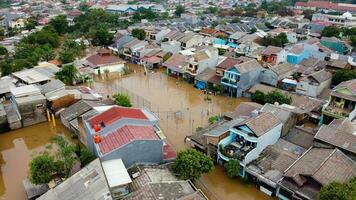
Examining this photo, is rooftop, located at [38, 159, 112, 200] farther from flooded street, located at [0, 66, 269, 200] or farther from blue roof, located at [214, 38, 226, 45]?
blue roof, located at [214, 38, 226, 45]

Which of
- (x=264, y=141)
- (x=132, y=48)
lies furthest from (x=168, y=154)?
(x=132, y=48)

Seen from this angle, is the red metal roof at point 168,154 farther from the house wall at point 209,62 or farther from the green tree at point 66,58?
the green tree at point 66,58

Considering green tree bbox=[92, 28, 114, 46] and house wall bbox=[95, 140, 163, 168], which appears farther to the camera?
green tree bbox=[92, 28, 114, 46]

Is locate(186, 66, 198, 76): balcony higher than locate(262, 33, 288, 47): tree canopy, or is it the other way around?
locate(262, 33, 288, 47): tree canopy

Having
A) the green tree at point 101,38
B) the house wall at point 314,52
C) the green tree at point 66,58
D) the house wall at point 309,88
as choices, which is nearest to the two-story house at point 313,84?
the house wall at point 309,88

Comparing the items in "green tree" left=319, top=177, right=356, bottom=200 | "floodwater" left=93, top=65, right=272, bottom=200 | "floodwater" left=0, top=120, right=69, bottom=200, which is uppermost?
"green tree" left=319, top=177, right=356, bottom=200

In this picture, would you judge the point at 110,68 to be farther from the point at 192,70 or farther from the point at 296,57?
the point at 296,57

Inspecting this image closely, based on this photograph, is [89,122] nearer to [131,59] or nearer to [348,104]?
[348,104]

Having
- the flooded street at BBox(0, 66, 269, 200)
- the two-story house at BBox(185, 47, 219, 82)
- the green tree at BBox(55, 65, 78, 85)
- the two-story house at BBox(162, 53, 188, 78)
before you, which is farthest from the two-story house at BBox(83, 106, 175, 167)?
the two-story house at BBox(162, 53, 188, 78)
